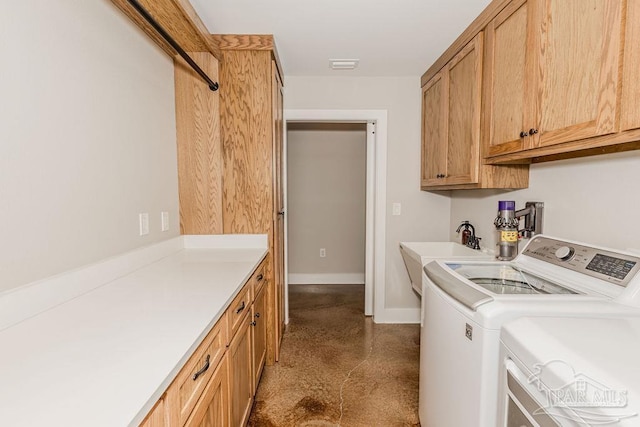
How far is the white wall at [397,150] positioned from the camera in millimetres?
2891

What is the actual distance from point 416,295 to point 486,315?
2.14m

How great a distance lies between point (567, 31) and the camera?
4.06 ft

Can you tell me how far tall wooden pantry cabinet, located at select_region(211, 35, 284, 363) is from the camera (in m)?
2.13

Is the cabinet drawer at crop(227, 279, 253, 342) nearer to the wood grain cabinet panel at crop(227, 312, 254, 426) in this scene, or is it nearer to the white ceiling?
the wood grain cabinet panel at crop(227, 312, 254, 426)

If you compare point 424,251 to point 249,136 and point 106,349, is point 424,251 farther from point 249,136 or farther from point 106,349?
point 106,349

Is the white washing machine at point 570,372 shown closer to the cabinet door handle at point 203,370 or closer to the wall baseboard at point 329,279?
the cabinet door handle at point 203,370

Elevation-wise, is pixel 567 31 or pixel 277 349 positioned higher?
pixel 567 31

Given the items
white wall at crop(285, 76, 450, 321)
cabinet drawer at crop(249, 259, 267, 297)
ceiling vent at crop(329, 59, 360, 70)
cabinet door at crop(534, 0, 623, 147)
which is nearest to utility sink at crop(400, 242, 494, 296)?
white wall at crop(285, 76, 450, 321)

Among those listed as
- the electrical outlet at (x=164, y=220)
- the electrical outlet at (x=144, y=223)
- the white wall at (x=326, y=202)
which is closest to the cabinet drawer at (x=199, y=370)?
the electrical outlet at (x=144, y=223)

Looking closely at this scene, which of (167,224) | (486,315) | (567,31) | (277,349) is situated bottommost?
(277,349)

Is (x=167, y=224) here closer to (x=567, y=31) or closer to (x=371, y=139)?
(x=371, y=139)

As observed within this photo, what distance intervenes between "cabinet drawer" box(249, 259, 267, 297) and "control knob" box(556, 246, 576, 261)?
1432mm

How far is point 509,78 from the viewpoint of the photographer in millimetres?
1625

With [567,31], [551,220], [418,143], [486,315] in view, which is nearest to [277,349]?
[486,315]
